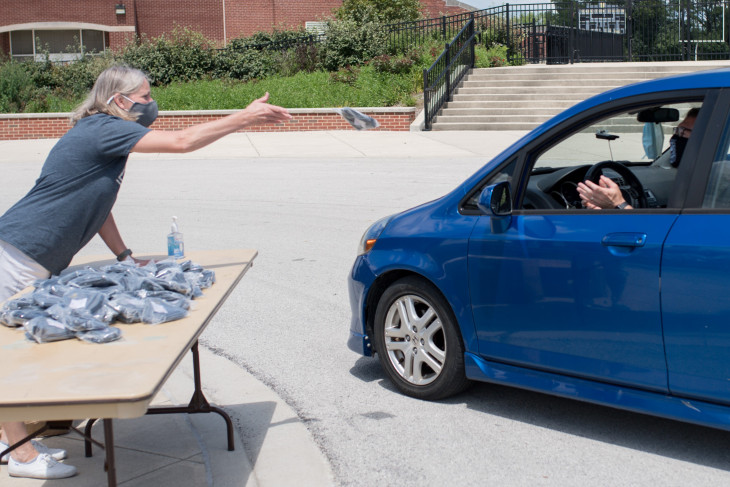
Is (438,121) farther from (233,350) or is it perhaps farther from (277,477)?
(277,477)

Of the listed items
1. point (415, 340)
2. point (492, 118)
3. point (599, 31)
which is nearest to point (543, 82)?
point (492, 118)

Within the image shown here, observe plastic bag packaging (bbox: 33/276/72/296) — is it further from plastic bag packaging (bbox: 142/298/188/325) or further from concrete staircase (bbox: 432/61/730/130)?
concrete staircase (bbox: 432/61/730/130)

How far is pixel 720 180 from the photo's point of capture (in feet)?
12.7

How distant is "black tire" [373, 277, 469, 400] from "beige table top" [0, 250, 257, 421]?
4.73ft

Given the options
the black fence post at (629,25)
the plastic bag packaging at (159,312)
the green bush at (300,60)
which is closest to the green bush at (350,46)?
the green bush at (300,60)

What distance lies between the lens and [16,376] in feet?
9.61

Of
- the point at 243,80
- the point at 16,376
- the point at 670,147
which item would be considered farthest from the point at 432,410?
the point at 243,80

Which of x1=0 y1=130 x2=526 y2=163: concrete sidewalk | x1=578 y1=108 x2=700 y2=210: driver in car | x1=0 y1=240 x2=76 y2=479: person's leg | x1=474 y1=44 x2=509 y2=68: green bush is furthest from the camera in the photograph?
x1=474 y1=44 x2=509 y2=68: green bush

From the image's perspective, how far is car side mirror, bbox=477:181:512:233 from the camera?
4402mm

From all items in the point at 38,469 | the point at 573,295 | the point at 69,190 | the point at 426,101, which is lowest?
the point at 38,469

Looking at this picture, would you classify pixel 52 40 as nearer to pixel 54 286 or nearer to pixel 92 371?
pixel 54 286

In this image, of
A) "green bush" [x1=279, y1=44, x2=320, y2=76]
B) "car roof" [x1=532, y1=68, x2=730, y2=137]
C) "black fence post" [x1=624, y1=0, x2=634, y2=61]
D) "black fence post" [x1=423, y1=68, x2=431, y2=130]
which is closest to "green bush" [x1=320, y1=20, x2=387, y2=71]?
"green bush" [x1=279, y1=44, x2=320, y2=76]

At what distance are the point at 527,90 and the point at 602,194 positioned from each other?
67.3ft

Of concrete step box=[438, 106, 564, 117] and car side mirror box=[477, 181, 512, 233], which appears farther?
concrete step box=[438, 106, 564, 117]
